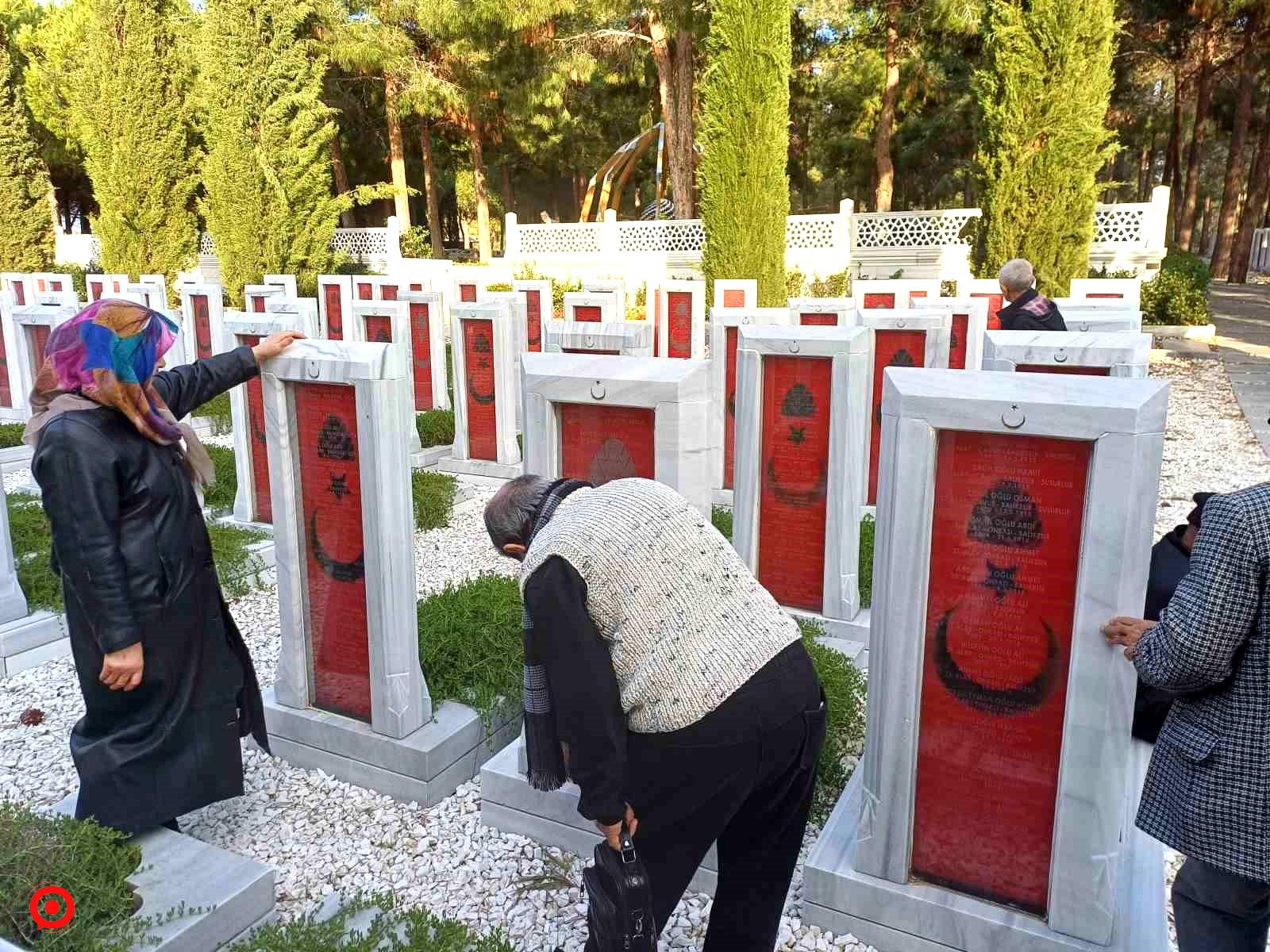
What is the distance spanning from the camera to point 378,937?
2.60 meters

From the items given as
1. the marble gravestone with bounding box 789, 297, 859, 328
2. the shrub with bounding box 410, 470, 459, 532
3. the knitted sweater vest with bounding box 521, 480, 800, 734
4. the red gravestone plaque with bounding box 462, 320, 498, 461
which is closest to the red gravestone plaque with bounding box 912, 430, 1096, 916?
the knitted sweater vest with bounding box 521, 480, 800, 734

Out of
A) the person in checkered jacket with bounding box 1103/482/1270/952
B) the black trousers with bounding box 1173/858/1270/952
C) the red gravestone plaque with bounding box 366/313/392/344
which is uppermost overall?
the red gravestone plaque with bounding box 366/313/392/344

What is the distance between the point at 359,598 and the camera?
12.0ft

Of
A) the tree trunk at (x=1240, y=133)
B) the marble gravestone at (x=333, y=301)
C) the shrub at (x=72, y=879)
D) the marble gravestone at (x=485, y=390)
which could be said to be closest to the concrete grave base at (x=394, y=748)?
the shrub at (x=72, y=879)

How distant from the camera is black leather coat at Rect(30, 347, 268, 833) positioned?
2674 mm

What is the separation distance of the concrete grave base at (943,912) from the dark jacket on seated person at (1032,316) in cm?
424

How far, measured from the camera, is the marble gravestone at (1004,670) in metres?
2.37

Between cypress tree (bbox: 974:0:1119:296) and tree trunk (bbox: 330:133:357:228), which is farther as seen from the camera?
tree trunk (bbox: 330:133:357:228)

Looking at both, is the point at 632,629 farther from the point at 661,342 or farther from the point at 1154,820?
the point at 661,342

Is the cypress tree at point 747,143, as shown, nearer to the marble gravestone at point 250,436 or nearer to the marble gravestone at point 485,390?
the marble gravestone at point 485,390

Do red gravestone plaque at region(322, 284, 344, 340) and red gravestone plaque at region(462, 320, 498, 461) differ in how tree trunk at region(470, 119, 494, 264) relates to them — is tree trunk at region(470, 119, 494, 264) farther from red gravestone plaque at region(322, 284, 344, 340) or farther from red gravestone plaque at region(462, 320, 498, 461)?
red gravestone plaque at region(462, 320, 498, 461)

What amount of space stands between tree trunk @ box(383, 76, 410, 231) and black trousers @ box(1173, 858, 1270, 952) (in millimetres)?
25977

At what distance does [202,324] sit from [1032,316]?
7.93 m

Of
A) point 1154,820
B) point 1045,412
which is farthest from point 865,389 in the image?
point 1154,820
